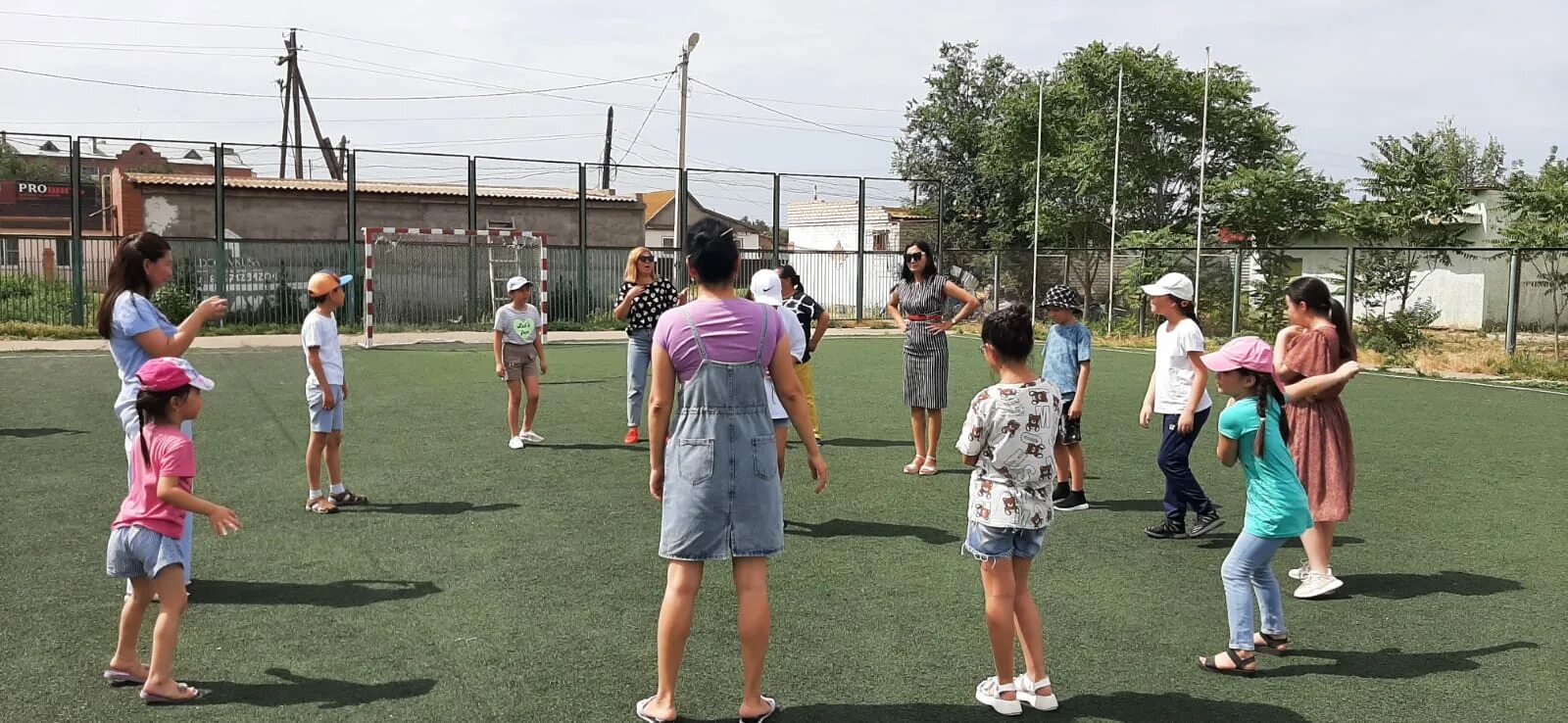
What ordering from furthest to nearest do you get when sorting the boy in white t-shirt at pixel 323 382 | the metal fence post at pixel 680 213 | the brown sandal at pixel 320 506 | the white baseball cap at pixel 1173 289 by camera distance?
the metal fence post at pixel 680 213
the brown sandal at pixel 320 506
the boy in white t-shirt at pixel 323 382
the white baseball cap at pixel 1173 289

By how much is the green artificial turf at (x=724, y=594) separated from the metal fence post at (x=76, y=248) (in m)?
16.4

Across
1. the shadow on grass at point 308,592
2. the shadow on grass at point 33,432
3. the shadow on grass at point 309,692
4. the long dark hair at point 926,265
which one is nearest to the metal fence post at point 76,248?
the shadow on grass at point 33,432

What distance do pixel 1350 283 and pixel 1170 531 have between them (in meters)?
18.1

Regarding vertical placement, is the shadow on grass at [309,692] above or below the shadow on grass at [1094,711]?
above

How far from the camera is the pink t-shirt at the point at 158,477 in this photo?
4297 millimetres

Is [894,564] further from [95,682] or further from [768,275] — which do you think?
[95,682]

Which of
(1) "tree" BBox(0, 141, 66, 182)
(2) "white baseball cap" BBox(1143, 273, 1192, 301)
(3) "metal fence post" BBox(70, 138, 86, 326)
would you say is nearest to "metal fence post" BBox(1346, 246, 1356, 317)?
(2) "white baseball cap" BBox(1143, 273, 1192, 301)

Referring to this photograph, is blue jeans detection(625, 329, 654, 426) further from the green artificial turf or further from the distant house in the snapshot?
the distant house

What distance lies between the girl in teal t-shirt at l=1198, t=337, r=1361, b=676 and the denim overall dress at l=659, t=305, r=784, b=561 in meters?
1.96

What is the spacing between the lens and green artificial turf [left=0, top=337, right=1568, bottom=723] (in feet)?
14.6

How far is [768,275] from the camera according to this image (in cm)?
677

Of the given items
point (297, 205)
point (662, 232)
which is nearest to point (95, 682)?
point (297, 205)

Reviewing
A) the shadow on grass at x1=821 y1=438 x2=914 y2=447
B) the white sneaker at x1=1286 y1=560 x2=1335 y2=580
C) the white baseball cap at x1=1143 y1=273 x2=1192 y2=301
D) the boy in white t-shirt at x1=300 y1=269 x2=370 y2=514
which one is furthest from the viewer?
the shadow on grass at x1=821 y1=438 x2=914 y2=447

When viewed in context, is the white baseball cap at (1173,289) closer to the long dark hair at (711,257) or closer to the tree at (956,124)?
the long dark hair at (711,257)
